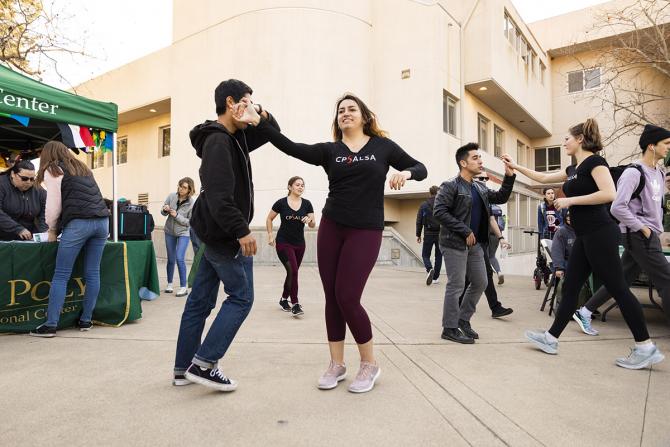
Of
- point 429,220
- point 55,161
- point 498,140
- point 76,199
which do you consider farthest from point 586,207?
point 498,140

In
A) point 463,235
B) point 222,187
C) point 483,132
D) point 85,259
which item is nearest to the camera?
point 222,187

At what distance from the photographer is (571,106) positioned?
23.2m

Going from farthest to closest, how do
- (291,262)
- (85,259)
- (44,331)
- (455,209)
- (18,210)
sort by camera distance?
(291,262) → (18,210) → (85,259) → (455,209) → (44,331)

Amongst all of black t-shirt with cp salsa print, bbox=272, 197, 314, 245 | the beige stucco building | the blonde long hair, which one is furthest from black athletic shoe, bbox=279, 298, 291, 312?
the beige stucco building

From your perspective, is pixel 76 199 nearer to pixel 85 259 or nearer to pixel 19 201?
pixel 85 259

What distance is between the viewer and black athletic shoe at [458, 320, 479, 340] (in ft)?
13.9

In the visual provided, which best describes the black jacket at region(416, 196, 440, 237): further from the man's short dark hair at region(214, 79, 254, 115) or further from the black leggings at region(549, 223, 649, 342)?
the man's short dark hair at region(214, 79, 254, 115)

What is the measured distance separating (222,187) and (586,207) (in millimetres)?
2822

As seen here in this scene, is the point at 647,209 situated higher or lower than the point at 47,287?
higher

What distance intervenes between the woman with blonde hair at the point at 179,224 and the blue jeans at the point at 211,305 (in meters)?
4.27

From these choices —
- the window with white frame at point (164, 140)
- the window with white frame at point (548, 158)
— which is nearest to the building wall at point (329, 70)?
the window with white frame at point (164, 140)

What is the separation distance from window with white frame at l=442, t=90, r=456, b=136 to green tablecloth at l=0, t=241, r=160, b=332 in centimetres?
1233

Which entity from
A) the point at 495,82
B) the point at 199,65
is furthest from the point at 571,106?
the point at 199,65

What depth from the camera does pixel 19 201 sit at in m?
4.86
